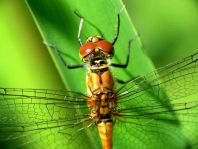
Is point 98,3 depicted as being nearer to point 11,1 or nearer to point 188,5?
point 11,1

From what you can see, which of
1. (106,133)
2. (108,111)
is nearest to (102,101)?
(108,111)

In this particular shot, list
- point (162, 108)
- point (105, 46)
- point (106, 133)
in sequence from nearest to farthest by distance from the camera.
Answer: point (162, 108) < point (105, 46) < point (106, 133)

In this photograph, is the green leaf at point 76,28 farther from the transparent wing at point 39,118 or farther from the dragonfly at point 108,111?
the transparent wing at point 39,118

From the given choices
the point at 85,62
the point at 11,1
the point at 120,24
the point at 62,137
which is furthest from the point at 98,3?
the point at 62,137

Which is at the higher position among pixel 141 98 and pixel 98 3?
pixel 98 3

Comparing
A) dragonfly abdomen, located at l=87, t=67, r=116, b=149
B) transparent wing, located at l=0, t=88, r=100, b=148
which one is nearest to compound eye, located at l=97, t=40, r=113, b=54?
dragonfly abdomen, located at l=87, t=67, r=116, b=149

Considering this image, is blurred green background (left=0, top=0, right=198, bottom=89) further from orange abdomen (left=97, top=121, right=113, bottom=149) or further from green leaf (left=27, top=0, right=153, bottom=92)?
orange abdomen (left=97, top=121, right=113, bottom=149)

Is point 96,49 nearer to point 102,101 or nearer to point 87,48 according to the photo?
point 87,48
